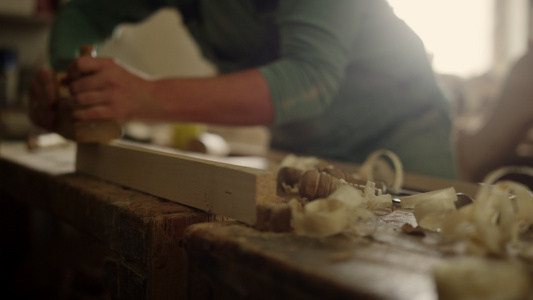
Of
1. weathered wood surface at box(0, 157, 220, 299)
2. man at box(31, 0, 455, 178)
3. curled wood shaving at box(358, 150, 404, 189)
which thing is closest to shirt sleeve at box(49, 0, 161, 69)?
man at box(31, 0, 455, 178)

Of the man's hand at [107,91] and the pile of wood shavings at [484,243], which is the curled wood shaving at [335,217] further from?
the man's hand at [107,91]

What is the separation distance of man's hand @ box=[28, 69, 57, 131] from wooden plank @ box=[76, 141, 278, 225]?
17cm

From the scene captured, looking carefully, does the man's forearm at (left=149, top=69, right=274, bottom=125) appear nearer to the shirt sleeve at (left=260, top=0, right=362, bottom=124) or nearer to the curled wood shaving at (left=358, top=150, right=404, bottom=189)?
the shirt sleeve at (left=260, top=0, right=362, bottom=124)

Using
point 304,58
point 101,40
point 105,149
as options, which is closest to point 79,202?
point 105,149

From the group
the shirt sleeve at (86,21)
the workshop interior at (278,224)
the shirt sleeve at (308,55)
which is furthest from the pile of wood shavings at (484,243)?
the shirt sleeve at (86,21)

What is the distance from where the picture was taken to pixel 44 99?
2.67 ft

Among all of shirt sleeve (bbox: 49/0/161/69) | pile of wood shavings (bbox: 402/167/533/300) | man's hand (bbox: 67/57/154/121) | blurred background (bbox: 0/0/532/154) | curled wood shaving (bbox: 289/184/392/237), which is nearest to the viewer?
pile of wood shavings (bbox: 402/167/533/300)

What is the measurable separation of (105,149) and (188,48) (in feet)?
7.09

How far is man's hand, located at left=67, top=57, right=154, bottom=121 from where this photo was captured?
68 cm

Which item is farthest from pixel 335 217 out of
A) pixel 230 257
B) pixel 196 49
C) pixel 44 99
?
pixel 196 49

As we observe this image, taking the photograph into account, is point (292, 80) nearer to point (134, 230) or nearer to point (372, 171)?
point (372, 171)

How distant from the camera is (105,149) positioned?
69 centimetres

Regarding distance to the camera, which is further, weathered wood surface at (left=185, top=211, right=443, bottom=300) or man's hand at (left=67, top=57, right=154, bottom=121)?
man's hand at (left=67, top=57, right=154, bottom=121)

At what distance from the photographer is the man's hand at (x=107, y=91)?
684mm
